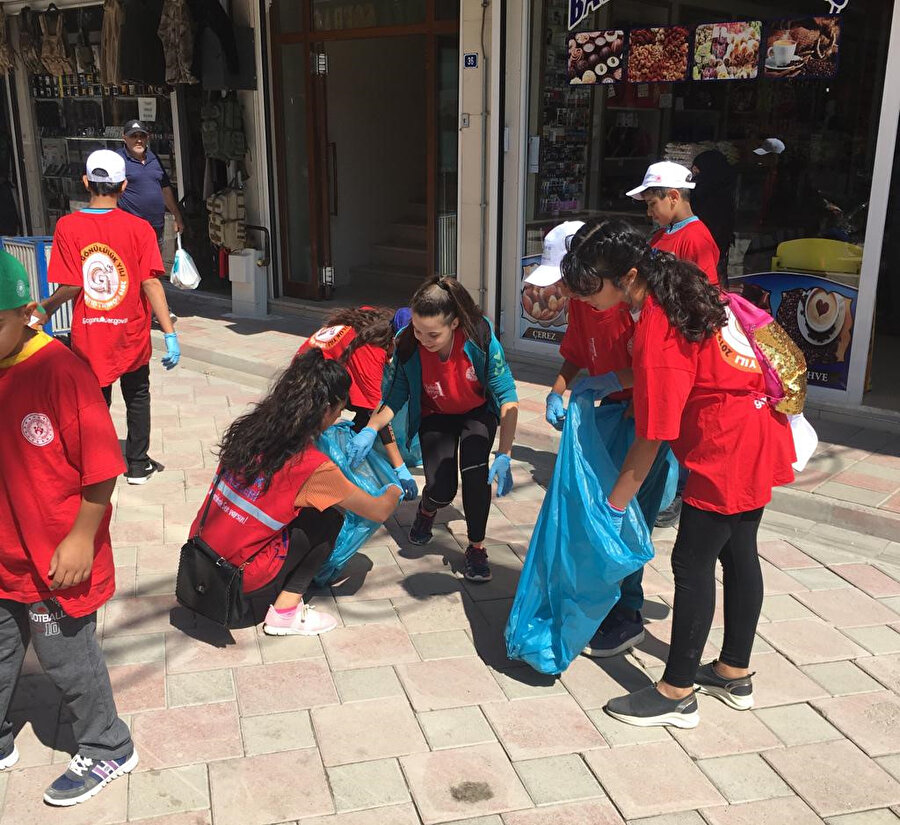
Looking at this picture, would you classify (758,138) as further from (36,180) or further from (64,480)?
(36,180)

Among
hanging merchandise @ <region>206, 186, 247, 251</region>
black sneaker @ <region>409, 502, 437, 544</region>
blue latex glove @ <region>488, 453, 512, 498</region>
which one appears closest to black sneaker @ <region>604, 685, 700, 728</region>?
blue latex glove @ <region>488, 453, 512, 498</region>

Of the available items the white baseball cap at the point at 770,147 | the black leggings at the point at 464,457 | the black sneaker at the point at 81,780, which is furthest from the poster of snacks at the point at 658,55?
the black sneaker at the point at 81,780

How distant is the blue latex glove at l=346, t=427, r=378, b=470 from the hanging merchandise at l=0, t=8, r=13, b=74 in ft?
37.2

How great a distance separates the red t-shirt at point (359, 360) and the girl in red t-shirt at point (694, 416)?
1.63 m

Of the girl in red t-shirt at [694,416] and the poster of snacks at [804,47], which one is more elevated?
the poster of snacks at [804,47]

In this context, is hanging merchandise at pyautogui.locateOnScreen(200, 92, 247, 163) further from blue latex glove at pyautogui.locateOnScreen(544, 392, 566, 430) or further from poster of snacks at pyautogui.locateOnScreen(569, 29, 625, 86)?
blue latex glove at pyautogui.locateOnScreen(544, 392, 566, 430)

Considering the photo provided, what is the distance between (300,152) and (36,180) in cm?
572

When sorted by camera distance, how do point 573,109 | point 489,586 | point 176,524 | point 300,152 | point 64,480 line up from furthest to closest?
point 300,152 → point 573,109 → point 176,524 → point 489,586 → point 64,480

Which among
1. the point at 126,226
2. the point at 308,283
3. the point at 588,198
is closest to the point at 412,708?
the point at 126,226

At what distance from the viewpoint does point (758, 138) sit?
7457 mm

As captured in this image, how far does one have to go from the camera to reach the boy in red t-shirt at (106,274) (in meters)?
4.88

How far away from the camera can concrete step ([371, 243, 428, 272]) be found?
10375 millimetres

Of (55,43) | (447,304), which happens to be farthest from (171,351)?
(55,43)

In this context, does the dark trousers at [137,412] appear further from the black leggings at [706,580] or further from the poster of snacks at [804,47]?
the poster of snacks at [804,47]
